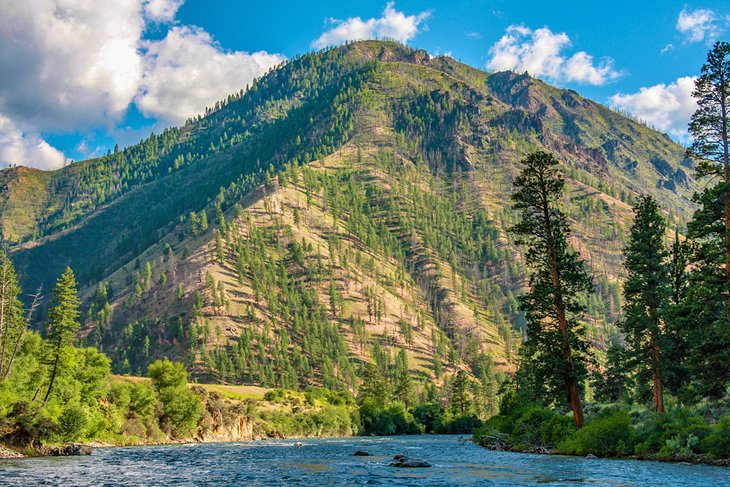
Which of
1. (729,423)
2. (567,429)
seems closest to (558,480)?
(729,423)

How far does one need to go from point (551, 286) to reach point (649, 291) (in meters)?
13.4

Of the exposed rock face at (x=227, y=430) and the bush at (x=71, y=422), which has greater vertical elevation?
the bush at (x=71, y=422)

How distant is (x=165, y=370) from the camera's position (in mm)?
110062

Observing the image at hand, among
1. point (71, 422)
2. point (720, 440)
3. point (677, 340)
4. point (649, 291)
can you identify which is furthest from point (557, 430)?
point (71, 422)

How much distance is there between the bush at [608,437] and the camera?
47.0 metres

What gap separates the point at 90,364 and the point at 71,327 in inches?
720

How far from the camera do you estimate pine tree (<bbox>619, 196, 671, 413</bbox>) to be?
57719 millimetres

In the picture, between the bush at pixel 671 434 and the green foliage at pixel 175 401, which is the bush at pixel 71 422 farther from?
the bush at pixel 671 434

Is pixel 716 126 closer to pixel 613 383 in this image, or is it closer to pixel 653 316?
pixel 653 316

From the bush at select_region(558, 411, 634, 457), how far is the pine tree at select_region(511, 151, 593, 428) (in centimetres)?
249

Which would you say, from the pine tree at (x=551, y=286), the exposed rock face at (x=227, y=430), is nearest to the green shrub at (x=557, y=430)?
the pine tree at (x=551, y=286)

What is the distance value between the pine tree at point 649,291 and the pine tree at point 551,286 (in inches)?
409

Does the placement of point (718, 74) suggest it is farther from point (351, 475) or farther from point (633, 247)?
point (351, 475)

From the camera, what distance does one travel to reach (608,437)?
156 feet
